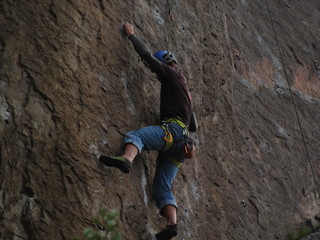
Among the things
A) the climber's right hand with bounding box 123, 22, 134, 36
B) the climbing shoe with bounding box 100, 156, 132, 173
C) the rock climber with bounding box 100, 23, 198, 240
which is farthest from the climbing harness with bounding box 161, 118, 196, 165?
the climber's right hand with bounding box 123, 22, 134, 36

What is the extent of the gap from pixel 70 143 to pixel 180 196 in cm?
191

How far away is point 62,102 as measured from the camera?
584 centimetres

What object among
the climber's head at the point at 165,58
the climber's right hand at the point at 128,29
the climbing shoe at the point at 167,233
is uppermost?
the climber's right hand at the point at 128,29

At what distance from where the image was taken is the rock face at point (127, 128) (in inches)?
213

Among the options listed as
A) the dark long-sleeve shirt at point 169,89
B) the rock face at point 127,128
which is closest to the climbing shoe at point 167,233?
the rock face at point 127,128

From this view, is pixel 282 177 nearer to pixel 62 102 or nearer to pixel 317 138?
pixel 317 138

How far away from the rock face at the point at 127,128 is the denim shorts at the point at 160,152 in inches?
5.5

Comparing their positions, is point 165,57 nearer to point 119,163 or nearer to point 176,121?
point 176,121

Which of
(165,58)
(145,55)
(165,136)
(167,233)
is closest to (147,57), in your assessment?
(145,55)

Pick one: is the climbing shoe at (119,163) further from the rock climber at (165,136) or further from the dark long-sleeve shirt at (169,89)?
the dark long-sleeve shirt at (169,89)

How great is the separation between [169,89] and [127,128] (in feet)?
2.59

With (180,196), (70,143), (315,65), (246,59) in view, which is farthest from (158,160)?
(315,65)

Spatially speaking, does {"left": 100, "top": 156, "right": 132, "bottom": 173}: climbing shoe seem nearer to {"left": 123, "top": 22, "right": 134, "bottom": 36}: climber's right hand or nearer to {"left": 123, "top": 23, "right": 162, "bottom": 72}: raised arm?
{"left": 123, "top": 23, "right": 162, "bottom": 72}: raised arm

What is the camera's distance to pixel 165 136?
6.32 m
